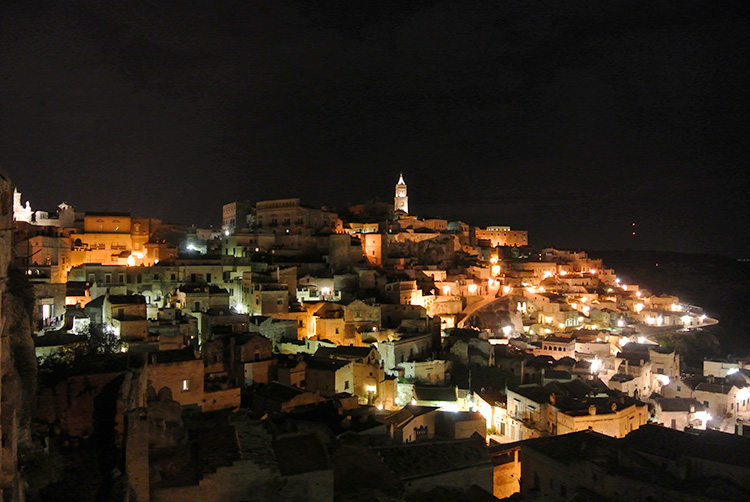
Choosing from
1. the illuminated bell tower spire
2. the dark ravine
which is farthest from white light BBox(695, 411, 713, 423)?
the illuminated bell tower spire

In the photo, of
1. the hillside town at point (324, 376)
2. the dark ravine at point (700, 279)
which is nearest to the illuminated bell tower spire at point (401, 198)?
the hillside town at point (324, 376)

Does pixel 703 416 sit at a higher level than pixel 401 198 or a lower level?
lower

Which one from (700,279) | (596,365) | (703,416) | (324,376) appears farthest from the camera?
(700,279)

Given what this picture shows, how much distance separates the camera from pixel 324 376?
2206cm

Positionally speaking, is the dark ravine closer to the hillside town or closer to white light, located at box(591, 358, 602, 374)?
the hillside town

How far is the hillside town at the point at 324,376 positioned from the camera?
10.2 m

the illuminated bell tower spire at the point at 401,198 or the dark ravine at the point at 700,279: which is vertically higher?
the illuminated bell tower spire at the point at 401,198

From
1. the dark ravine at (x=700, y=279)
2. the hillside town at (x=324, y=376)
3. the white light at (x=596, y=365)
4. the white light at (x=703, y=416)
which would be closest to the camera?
the hillside town at (x=324, y=376)

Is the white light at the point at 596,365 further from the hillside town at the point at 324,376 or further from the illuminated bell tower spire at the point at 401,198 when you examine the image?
the illuminated bell tower spire at the point at 401,198

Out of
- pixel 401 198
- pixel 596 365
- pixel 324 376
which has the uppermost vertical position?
pixel 401 198

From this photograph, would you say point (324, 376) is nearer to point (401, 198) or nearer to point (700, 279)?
point (401, 198)

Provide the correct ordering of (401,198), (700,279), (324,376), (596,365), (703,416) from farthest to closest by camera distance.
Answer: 1. (700,279)
2. (401,198)
3. (596,365)
4. (703,416)
5. (324,376)

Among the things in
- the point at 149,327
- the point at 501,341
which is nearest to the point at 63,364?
the point at 149,327

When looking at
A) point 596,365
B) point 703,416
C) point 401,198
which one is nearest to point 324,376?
point 596,365
